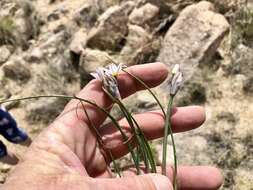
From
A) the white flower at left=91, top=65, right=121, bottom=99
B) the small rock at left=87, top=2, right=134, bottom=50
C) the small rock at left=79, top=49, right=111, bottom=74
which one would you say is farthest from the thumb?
the small rock at left=87, top=2, right=134, bottom=50

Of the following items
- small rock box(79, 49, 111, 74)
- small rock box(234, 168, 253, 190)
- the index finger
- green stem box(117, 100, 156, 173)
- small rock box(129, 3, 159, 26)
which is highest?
the index finger

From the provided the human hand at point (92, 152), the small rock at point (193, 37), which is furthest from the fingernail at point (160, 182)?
the small rock at point (193, 37)

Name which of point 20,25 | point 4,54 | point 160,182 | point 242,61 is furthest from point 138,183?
point 20,25

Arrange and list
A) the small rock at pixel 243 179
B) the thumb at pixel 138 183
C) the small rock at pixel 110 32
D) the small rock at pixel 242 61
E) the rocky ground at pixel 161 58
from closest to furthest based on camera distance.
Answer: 1. the thumb at pixel 138 183
2. the small rock at pixel 243 179
3. the rocky ground at pixel 161 58
4. the small rock at pixel 242 61
5. the small rock at pixel 110 32

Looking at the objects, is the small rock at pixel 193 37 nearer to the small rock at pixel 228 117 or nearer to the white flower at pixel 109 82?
the small rock at pixel 228 117

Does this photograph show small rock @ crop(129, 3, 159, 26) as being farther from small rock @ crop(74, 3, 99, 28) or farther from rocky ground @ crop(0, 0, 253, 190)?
small rock @ crop(74, 3, 99, 28)

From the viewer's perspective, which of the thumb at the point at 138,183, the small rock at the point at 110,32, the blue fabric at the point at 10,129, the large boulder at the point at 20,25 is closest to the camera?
the thumb at the point at 138,183
